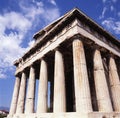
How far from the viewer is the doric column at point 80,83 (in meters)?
12.7

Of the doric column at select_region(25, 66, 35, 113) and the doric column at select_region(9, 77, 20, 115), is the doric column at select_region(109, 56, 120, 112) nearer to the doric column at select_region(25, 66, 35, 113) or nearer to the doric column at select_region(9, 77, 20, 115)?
the doric column at select_region(25, 66, 35, 113)

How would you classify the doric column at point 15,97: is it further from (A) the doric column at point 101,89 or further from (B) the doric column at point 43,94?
(A) the doric column at point 101,89

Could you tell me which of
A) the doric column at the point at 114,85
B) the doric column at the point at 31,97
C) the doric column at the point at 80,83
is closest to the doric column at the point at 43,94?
the doric column at the point at 31,97

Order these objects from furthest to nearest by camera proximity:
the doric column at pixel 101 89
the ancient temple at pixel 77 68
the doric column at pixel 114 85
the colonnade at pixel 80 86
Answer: the doric column at pixel 114 85
the doric column at pixel 101 89
the ancient temple at pixel 77 68
the colonnade at pixel 80 86

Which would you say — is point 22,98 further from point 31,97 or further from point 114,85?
point 114,85

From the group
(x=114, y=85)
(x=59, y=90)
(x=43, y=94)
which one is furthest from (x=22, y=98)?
(x=114, y=85)

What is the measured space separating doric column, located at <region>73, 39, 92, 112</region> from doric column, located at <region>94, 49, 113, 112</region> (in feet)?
7.40

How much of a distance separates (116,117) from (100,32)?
33.9 feet

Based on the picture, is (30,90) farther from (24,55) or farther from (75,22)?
(75,22)

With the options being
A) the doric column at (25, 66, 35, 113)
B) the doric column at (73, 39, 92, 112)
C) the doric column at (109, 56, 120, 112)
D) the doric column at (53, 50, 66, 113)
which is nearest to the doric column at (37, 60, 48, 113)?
the doric column at (25, 66, 35, 113)

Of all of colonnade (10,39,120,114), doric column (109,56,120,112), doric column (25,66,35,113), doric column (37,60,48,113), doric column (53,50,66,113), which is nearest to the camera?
colonnade (10,39,120,114)

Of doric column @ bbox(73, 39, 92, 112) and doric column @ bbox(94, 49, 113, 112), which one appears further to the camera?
doric column @ bbox(94, 49, 113, 112)

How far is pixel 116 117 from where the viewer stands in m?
13.7

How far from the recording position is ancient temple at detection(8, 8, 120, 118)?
1373cm
